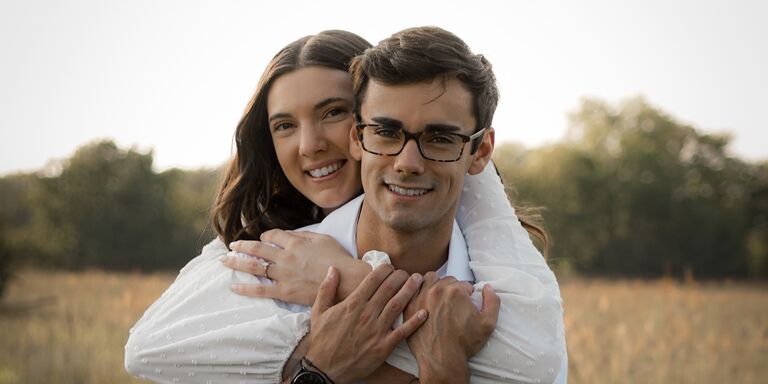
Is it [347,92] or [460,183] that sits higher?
[347,92]

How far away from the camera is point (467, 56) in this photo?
127 inches

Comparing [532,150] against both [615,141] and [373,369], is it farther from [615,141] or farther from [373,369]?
[373,369]

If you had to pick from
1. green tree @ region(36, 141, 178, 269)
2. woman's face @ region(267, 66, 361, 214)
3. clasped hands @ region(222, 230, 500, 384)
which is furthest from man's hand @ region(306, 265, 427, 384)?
green tree @ region(36, 141, 178, 269)

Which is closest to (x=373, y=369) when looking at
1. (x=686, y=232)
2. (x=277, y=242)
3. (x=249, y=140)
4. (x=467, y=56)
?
(x=277, y=242)

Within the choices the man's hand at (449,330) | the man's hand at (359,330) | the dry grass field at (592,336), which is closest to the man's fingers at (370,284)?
the man's hand at (359,330)

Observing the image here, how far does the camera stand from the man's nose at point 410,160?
302 cm

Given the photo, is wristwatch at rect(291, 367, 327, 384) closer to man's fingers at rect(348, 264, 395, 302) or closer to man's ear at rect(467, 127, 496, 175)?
man's fingers at rect(348, 264, 395, 302)

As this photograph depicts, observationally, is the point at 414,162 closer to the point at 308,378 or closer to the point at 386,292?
the point at 386,292

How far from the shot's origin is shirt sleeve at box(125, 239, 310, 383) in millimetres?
2922

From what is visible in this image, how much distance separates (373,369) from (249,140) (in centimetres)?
169

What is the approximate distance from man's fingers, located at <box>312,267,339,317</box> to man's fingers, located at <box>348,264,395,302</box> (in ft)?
0.29

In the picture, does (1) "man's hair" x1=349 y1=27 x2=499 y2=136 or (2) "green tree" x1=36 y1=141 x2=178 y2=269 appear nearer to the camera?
(1) "man's hair" x1=349 y1=27 x2=499 y2=136

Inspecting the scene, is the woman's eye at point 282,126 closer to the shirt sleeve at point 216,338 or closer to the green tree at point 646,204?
the shirt sleeve at point 216,338

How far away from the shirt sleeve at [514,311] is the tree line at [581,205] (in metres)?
22.3
